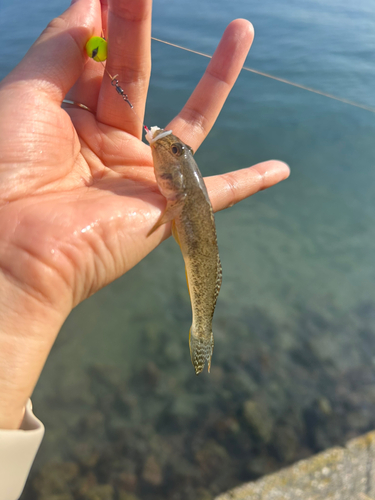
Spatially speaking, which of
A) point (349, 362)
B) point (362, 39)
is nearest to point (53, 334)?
point (349, 362)

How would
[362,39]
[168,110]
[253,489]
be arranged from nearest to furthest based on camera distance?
[253,489], [168,110], [362,39]

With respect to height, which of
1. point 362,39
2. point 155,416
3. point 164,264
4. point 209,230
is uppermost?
point 362,39

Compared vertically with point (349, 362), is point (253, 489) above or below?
below

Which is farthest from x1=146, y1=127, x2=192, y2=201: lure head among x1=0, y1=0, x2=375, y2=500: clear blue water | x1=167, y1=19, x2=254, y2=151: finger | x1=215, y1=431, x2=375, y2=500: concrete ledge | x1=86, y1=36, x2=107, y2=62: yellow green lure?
x1=215, y1=431, x2=375, y2=500: concrete ledge

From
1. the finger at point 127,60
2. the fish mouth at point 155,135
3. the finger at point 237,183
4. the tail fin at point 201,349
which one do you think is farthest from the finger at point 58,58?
the tail fin at point 201,349

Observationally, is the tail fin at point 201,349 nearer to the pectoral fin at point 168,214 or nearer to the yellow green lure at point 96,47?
the pectoral fin at point 168,214

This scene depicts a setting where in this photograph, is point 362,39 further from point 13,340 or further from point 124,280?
point 13,340
